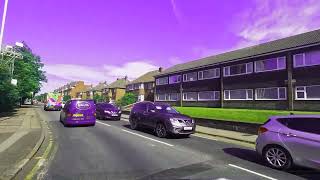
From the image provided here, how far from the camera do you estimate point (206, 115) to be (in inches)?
939

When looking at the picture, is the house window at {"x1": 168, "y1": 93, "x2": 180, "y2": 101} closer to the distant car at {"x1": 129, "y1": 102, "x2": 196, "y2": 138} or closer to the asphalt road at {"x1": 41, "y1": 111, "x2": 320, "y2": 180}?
the distant car at {"x1": 129, "y1": 102, "x2": 196, "y2": 138}

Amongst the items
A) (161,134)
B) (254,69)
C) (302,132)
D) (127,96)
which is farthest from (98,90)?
(302,132)

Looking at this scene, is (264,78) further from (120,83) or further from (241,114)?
(120,83)

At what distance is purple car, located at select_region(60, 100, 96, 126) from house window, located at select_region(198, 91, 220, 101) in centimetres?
2590

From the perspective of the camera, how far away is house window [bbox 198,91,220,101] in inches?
1811

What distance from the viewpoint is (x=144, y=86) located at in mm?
79500

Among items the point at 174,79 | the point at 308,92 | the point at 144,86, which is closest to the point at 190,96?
the point at 174,79

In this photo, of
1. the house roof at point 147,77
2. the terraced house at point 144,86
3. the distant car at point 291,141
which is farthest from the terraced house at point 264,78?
the house roof at point 147,77

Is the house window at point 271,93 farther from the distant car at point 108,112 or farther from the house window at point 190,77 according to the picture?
the distant car at point 108,112

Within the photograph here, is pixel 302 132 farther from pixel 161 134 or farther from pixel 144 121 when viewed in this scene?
pixel 144 121

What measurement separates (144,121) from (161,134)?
2329 mm

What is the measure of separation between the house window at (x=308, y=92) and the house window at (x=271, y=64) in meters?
3.12

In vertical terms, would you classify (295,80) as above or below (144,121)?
above

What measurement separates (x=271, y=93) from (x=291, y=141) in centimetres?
2807
